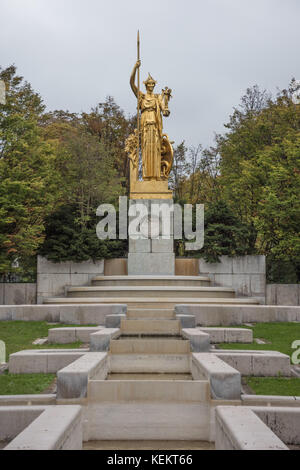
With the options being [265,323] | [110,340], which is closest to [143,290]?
[265,323]

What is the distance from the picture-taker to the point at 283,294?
20.1m

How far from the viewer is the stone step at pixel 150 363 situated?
352 inches

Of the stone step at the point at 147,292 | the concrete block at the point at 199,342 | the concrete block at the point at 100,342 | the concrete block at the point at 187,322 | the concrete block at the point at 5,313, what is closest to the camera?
the concrete block at the point at 199,342

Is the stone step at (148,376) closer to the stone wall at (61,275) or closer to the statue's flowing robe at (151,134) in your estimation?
the stone wall at (61,275)

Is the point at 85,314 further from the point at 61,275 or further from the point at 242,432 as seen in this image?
the point at 242,432

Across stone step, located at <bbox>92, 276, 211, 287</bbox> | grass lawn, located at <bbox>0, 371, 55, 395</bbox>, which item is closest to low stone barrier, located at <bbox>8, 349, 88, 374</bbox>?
grass lawn, located at <bbox>0, 371, 55, 395</bbox>

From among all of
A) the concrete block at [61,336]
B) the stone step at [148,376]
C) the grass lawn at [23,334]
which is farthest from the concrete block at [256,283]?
the stone step at [148,376]

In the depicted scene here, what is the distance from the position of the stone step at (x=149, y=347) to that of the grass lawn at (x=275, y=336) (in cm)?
149

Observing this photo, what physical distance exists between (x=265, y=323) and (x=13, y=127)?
1453 centimetres

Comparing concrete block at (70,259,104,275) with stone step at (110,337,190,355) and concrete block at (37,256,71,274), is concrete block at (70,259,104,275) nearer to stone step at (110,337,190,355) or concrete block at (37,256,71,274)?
concrete block at (37,256,71,274)

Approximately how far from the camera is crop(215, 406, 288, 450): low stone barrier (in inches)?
161

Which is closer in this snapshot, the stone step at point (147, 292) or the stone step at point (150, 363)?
the stone step at point (150, 363)
